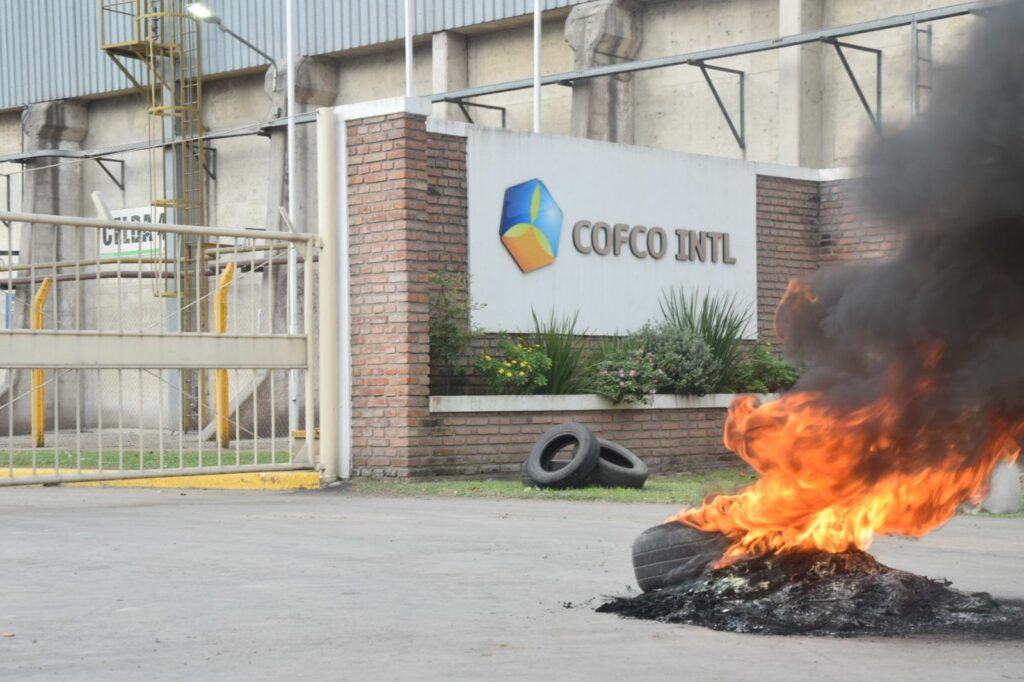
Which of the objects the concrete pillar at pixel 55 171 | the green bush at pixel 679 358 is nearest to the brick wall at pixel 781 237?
the green bush at pixel 679 358

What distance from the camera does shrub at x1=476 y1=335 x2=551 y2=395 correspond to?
17.0 m

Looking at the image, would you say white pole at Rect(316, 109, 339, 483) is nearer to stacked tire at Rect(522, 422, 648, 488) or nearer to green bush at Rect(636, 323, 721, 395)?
stacked tire at Rect(522, 422, 648, 488)

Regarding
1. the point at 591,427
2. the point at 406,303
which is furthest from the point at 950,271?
the point at 591,427

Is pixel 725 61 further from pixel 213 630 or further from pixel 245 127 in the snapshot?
pixel 213 630

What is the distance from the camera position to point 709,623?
7.24 meters

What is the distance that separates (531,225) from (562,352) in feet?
5.10

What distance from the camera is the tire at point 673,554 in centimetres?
778

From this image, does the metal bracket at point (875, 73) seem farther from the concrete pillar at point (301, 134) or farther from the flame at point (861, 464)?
the flame at point (861, 464)

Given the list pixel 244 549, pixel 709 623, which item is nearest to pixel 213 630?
pixel 709 623

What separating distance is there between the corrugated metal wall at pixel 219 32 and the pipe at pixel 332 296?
12.7m

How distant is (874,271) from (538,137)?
10.6 m

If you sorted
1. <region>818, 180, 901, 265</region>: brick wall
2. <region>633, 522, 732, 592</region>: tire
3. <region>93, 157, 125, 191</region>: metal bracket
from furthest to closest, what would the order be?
<region>93, 157, 125, 191</region>: metal bracket → <region>818, 180, 901, 265</region>: brick wall → <region>633, 522, 732, 592</region>: tire

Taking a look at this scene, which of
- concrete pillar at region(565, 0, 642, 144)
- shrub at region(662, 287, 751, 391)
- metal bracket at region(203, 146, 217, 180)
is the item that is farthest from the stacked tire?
metal bracket at region(203, 146, 217, 180)

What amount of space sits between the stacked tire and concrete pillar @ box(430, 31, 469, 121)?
50.6ft
